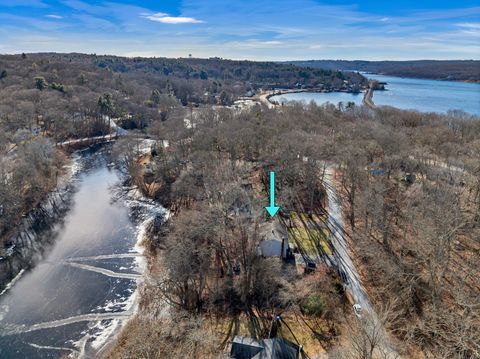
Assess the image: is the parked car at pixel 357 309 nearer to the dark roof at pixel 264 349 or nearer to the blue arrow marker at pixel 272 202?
the dark roof at pixel 264 349

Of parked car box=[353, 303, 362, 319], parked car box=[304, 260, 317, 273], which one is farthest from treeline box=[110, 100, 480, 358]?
parked car box=[353, 303, 362, 319]

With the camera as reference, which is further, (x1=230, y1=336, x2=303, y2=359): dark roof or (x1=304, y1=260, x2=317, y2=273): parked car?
(x1=304, y1=260, x2=317, y2=273): parked car

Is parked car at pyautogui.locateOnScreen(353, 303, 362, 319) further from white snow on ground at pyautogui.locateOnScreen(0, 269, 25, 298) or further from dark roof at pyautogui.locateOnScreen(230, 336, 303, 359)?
white snow on ground at pyautogui.locateOnScreen(0, 269, 25, 298)

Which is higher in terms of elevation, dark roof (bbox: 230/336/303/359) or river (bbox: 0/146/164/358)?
dark roof (bbox: 230/336/303/359)

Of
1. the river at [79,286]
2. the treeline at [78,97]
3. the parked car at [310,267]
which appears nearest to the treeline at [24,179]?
the river at [79,286]

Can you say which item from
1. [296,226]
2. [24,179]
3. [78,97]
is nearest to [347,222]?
[296,226]

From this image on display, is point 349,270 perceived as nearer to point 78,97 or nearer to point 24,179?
point 24,179
